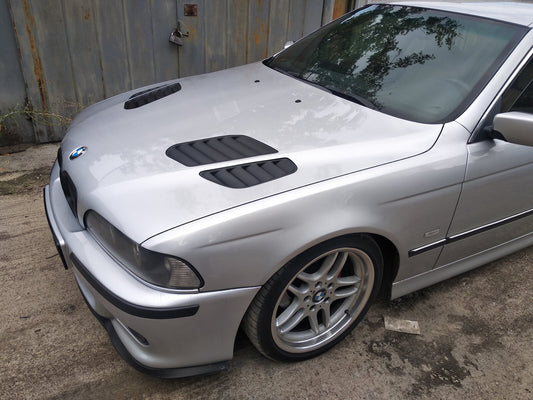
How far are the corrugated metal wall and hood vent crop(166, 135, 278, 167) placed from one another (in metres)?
2.69

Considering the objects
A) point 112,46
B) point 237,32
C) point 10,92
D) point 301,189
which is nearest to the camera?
point 301,189

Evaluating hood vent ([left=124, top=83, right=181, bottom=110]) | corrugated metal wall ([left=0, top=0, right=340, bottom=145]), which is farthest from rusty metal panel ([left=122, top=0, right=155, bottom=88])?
hood vent ([left=124, top=83, right=181, bottom=110])

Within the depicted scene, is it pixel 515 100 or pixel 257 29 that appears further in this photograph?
pixel 257 29

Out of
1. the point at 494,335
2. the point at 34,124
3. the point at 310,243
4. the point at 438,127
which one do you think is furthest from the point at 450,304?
the point at 34,124

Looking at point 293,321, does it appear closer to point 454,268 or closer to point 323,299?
point 323,299

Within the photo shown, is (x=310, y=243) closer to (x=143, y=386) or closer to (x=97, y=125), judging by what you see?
(x=143, y=386)

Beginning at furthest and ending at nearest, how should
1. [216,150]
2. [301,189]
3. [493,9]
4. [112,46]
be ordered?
1. [112,46]
2. [493,9]
3. [216,150]
4. [301,189]

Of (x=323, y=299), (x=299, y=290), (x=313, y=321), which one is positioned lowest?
(x=313, y=321)

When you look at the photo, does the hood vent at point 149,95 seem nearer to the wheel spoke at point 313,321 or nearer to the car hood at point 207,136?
the car hood at point 207,136

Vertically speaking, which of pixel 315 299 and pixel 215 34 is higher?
pixel 215 34

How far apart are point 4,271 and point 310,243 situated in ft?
6.31

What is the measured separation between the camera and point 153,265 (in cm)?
158

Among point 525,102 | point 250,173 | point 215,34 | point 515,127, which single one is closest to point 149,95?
point 250,173

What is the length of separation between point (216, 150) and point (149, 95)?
36.1 inches
